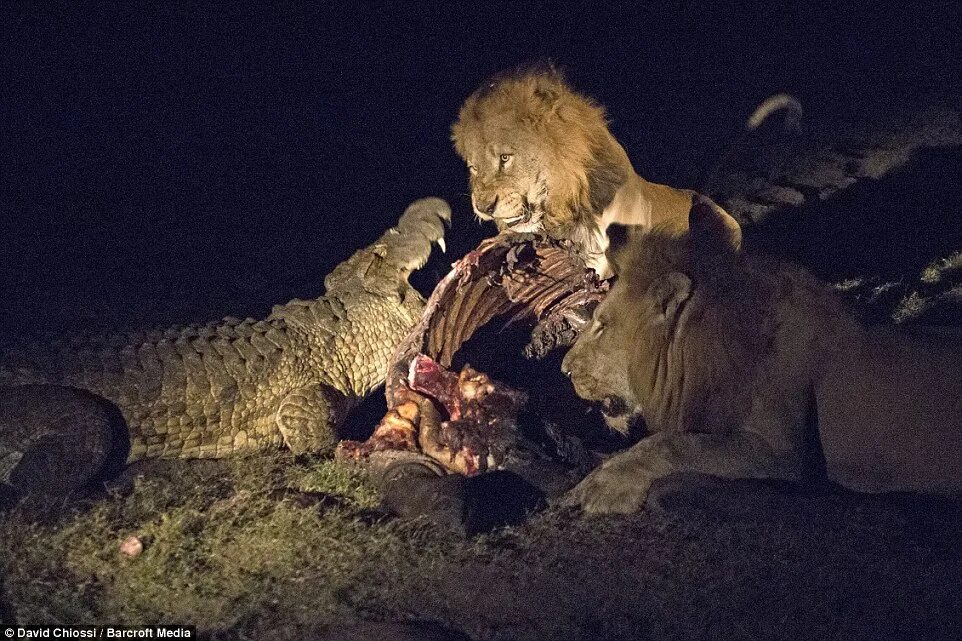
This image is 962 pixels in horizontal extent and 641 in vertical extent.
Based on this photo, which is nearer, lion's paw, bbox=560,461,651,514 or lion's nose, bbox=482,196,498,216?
lion's paw, bbox=560,461,651,514

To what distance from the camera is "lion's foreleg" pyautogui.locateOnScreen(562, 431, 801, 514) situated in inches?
167

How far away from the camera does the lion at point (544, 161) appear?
5793 mm

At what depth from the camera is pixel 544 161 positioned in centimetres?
582

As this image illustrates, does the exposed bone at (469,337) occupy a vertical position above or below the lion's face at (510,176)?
below

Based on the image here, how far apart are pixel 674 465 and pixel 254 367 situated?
2.79m

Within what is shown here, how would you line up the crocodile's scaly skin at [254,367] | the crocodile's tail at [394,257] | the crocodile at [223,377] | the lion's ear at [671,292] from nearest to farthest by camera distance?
the lion's ear at [671,292]
the crocodile at [223,377]
the crocodile's scaly skin at [254,367]
the crocodile's tail at [394,257]

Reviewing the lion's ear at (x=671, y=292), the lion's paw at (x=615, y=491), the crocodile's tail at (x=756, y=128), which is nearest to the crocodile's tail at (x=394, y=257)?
the crocodile's tail at (x=756, y=128)

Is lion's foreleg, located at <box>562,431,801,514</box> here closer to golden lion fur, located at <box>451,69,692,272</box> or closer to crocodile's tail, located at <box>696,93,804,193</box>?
golden lion fur, located at <box>451,69,692,272</box>

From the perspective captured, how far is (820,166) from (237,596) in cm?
569

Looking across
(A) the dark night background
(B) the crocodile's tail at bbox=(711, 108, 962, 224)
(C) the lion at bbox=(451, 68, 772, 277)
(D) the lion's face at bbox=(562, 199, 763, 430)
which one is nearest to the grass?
(D) the lion's face at bbox=(562, 199, 763, 430)

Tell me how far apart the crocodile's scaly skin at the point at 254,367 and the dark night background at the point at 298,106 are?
0.87 metres

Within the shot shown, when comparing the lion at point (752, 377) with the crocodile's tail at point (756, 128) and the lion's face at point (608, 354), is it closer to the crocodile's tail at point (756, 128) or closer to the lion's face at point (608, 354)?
the lion's face at point (608, 354)

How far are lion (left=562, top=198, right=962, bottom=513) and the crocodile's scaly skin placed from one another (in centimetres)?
202

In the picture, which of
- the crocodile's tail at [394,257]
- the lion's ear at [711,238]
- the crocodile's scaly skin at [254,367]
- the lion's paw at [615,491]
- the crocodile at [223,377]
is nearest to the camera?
the lion's paw at [615,491]
